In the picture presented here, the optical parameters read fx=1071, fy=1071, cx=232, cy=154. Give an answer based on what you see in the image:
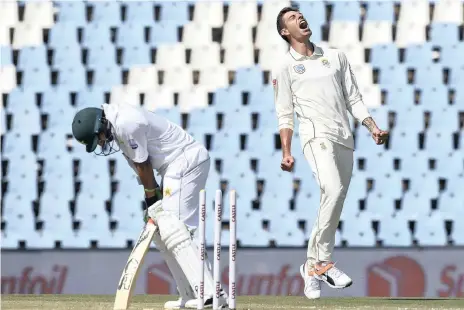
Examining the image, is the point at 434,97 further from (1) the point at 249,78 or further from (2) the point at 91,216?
(2) the point at 91,216

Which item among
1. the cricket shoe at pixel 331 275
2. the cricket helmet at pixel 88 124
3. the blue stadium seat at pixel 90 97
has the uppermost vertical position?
the blue stadium seat at pixel 90 97

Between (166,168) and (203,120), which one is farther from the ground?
(203,120)

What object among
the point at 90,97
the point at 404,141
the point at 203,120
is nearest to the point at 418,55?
the point at 404,141

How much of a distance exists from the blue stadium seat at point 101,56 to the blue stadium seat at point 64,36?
1.02 feet

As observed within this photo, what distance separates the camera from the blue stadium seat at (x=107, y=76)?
670 inches

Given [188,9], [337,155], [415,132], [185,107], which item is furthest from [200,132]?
[337,155]

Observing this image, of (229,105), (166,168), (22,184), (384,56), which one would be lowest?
(22,184)

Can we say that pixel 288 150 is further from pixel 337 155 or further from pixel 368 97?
pixel 368 97

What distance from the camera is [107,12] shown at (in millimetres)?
17141

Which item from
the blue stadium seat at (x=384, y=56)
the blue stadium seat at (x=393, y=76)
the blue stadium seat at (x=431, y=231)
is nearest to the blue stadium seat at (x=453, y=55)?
the blue stadium seat at (x=393, y=76)

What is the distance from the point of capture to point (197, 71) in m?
17.0

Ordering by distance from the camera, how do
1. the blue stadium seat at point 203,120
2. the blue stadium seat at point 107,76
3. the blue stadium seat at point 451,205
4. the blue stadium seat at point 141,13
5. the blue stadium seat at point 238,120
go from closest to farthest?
the blue stadium seat at point 451,205 < the blue stadium seat at point 238,120 < the blue stadium seat at point 203,120 < the blue stadium seat at point 107,76 < the blue stadium seat at point 141,13

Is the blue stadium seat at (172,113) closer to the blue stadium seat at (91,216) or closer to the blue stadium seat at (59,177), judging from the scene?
the blue stadium seat at (59,177)

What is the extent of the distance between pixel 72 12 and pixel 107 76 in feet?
4.03
